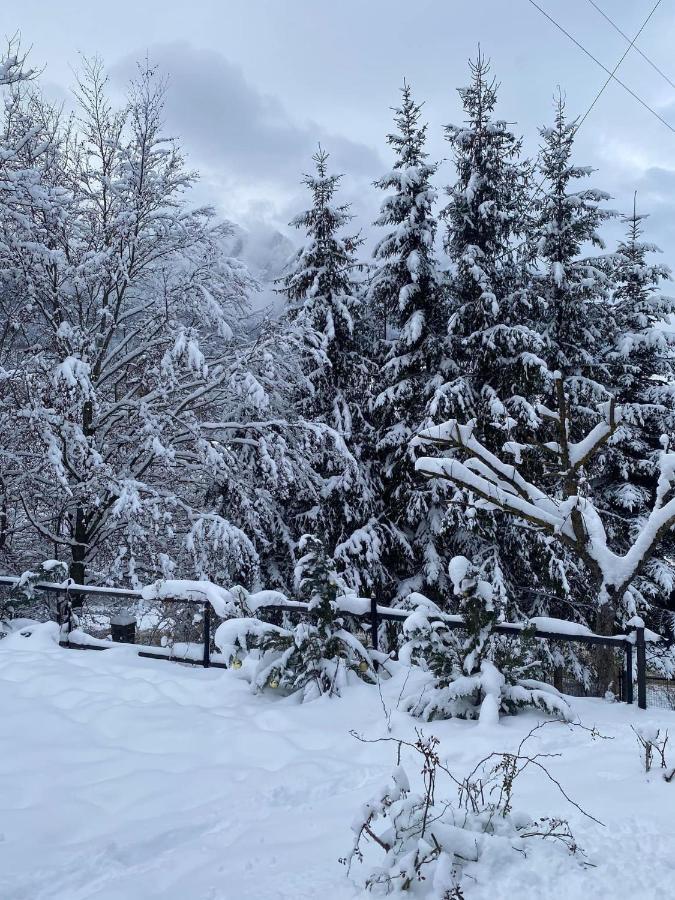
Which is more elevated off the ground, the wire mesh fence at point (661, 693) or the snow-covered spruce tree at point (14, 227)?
the snow-covered spruce tree at point (14, 227)

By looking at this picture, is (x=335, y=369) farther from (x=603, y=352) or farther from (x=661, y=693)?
(x=661, y=693)

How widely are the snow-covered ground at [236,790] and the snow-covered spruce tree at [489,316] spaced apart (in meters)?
7.21

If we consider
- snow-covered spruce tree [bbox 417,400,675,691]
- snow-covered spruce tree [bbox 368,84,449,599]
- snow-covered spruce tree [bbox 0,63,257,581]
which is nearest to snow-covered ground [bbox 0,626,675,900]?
snow-covered spruce tree [bbox 417,400,675,691]

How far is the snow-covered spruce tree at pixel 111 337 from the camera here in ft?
39.7

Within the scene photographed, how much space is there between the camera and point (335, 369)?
16.4m

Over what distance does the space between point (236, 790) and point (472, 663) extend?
298 cm

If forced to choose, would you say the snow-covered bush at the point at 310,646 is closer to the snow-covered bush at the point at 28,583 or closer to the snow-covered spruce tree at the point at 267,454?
the snow-covered bush at the point at 28,583

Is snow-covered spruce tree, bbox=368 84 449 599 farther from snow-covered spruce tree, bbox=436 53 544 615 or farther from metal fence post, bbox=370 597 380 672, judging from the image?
metal fence post, bbox=370 597 380 672

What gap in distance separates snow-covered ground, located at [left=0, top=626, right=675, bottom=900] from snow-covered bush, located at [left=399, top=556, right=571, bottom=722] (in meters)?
0.21

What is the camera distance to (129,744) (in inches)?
205

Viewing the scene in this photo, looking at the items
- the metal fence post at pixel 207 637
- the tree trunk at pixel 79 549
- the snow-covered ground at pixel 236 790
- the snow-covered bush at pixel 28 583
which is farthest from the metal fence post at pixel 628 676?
the tree trunk at pixel 79 549

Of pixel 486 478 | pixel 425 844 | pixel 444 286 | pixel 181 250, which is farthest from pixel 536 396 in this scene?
pixel 425 844

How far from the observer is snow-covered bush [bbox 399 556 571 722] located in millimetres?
6207

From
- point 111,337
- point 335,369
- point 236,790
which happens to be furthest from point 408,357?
point 236,790
